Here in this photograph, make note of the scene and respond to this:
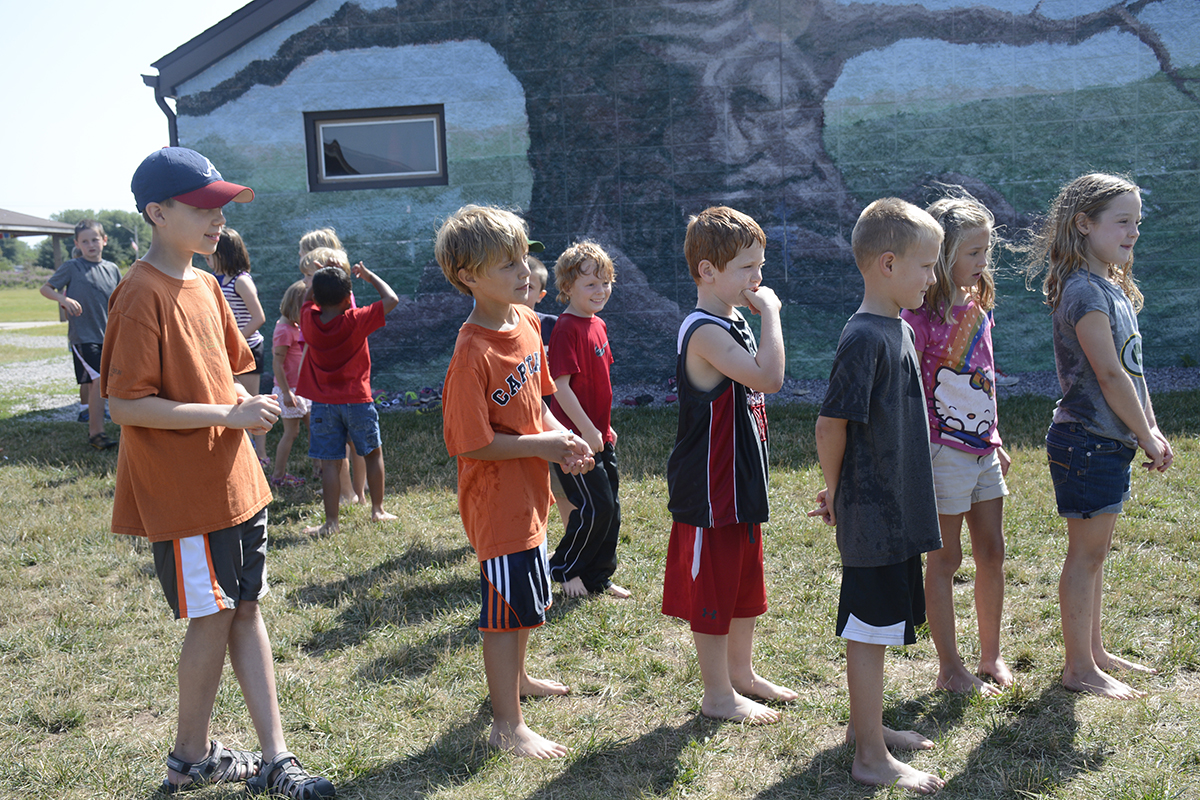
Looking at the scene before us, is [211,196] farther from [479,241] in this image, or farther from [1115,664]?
[1115,664]

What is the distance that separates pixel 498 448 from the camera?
269cm

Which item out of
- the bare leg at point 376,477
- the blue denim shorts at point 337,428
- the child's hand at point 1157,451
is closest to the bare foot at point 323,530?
the bare leg at point 376,477

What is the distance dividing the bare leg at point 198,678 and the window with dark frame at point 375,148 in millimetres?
7767

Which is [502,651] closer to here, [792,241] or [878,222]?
[878,222]

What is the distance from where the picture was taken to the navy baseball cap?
2527 mm

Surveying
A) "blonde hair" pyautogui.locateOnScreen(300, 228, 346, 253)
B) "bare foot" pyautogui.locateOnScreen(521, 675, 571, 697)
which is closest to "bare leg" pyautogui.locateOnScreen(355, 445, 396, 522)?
"blonde hair" pyautogui.locateOnScreen(300, 228, 346, 253)

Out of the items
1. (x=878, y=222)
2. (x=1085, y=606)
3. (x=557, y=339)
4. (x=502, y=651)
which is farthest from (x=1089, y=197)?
(x=502, y=651)

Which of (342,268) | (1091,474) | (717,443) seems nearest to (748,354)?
(717,443)

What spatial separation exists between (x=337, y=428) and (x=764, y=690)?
10.9ft

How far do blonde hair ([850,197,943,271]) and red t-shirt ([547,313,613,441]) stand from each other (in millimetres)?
1755

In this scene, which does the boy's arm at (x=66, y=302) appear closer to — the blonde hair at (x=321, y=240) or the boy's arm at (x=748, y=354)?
the blonde hair at (x=321, y=240)

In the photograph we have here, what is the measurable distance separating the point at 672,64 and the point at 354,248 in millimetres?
4154

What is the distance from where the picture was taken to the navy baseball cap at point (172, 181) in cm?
253

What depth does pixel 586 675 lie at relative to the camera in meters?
3.47
